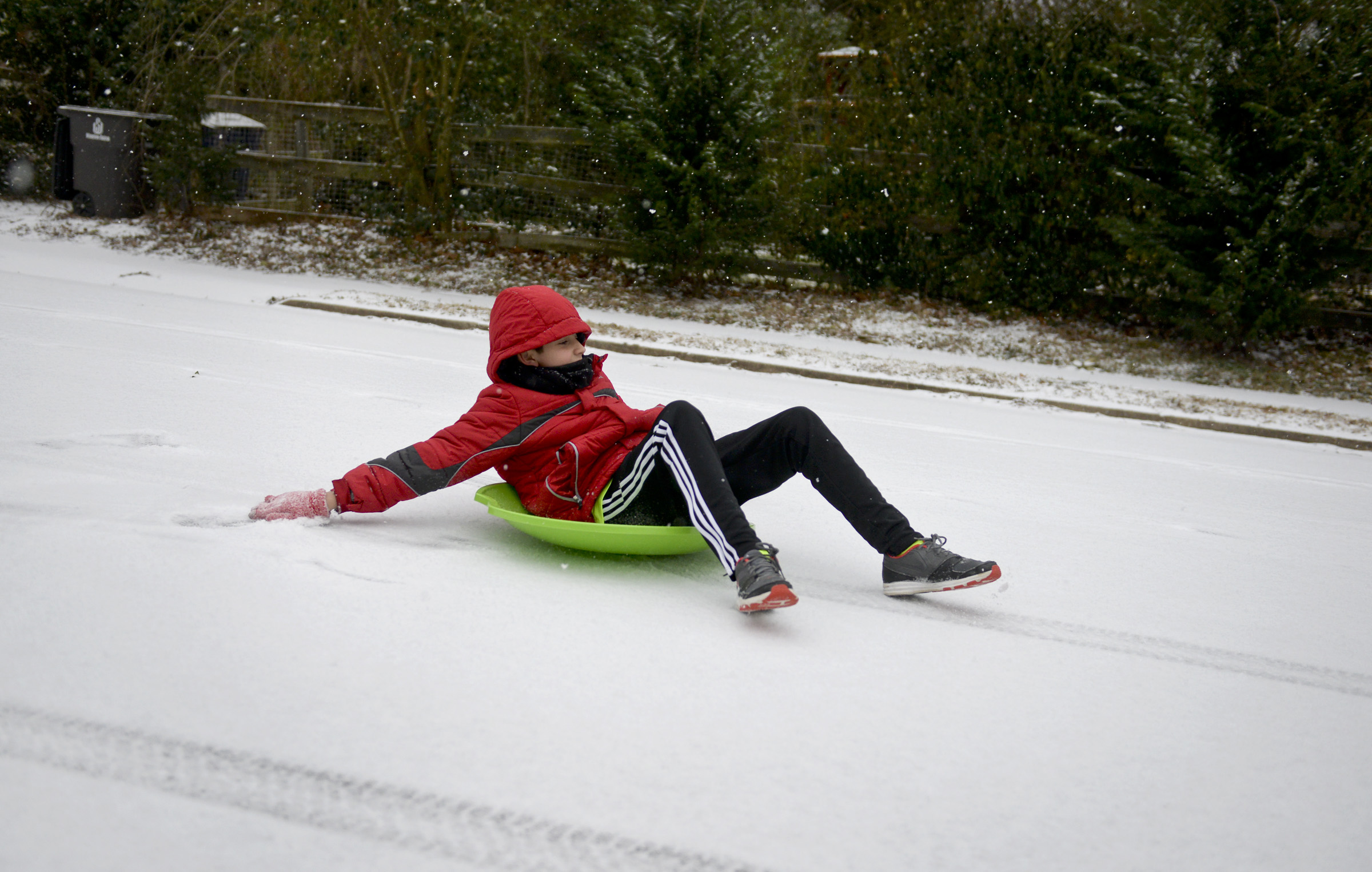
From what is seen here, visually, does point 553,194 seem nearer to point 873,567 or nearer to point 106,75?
point 106,75

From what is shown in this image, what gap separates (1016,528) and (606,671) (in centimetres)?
213

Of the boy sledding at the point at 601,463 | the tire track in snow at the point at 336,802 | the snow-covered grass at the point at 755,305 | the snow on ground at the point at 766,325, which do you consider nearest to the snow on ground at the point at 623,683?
the tire track in snow at the point at 336,802

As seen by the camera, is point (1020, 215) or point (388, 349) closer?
point (388, 349)

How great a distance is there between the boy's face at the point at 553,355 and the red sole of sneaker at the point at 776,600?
3.25 ft

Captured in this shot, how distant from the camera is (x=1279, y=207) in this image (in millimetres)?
7953

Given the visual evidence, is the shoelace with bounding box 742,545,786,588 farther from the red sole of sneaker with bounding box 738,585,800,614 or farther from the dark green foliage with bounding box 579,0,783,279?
the dark green foliage with bounding box 579,0,783,279

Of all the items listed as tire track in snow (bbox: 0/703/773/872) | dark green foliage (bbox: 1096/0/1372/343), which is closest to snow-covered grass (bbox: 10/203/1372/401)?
dark green foliage (bbox: 1096/0/1372/343)

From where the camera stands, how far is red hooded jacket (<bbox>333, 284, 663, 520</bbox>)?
2.87 meters

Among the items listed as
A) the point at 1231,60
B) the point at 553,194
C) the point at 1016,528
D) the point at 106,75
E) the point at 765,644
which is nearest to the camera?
the point at 765,644

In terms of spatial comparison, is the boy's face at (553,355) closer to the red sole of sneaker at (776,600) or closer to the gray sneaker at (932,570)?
the red sole of sneaker at (776,600)

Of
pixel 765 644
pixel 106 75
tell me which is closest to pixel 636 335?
pixel 765 644

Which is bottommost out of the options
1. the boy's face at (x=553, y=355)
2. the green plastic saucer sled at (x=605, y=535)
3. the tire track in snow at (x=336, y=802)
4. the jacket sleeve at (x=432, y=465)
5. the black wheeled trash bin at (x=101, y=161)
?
the tire track in snow at (x=336, y=802)

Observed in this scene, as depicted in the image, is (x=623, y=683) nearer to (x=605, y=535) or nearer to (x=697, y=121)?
(x=605, y=535)

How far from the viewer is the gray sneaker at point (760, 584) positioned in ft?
8.41
